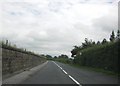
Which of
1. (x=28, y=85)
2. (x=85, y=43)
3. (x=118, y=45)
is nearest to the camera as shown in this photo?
(x=28, y=85)

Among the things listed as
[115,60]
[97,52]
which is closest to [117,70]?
[115,60]

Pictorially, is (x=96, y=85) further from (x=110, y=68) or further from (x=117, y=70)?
(x=110, y=68)

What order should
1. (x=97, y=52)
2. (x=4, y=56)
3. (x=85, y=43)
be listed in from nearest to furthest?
(x=4, y=56), (x=97, y=52), (x=85, y=43)

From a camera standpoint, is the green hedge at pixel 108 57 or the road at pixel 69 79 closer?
the road at pixel 69 79

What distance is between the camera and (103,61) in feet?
133

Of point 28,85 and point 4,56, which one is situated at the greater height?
point 4,56

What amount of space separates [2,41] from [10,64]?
1.84 meters

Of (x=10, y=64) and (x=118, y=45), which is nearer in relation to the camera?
(x=10, y=64)

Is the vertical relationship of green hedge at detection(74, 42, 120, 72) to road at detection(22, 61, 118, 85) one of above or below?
above

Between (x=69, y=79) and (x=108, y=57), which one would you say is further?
(x=108, y=57)

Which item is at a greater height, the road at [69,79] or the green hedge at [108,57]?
the green hedge at [108,57]

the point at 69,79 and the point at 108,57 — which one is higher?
the point at 108,57

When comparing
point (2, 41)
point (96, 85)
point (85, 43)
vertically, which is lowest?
point (96, 85)

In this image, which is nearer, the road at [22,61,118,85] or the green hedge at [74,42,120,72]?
the road at [22,61,118,85]
